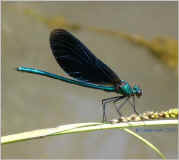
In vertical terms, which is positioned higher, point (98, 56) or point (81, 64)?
point (98, 56)

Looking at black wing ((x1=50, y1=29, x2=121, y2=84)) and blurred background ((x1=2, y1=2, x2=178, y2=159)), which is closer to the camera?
black wing ((x1=50, y1=29, x2=121, y2=84))

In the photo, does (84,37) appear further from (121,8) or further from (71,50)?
(71,50)

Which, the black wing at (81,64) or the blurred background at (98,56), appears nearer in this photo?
the black wing at (81,64)

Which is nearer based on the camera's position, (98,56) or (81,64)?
(81,64)
